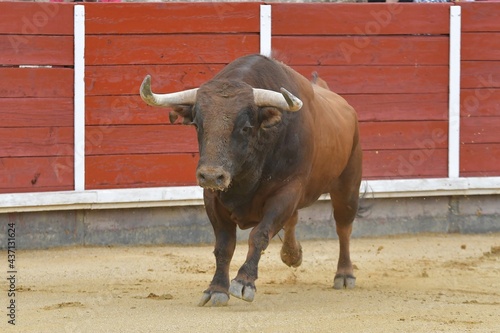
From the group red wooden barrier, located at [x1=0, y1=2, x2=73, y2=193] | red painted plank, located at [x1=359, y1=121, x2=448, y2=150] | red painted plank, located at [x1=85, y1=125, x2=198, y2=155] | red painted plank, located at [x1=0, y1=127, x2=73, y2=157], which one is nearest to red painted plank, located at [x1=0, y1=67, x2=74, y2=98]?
red wooden barrier, located at [x1=0, y1=2, x2=73, y2=193]

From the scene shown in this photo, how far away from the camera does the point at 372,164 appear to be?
10055 millimetres

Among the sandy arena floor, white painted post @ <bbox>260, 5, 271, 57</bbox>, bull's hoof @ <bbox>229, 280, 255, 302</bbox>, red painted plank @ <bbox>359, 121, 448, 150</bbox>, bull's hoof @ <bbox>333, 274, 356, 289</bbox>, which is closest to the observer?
the sandy arena floor

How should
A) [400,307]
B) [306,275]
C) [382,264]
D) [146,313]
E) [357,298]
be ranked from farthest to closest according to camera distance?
[382,264] → [306,275] → [357,298] → [400,307] → [146,313]

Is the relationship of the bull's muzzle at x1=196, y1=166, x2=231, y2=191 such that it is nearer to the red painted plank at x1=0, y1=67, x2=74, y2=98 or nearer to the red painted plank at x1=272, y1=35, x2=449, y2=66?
the red painted plank at x1=0, y1=67, x2=74, y2=98

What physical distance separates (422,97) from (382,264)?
195 cm

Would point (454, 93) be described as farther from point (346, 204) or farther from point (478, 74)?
point (346, 204)

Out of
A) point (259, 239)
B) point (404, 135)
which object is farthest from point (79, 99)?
point (259, 239)

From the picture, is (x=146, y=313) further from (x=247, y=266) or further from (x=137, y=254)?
(x=137, y=254)

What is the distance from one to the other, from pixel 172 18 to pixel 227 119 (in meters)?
3.41

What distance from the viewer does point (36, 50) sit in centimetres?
907

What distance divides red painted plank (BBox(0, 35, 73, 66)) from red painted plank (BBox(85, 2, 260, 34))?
10.4 inches

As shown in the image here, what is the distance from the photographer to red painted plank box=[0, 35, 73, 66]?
353 inches

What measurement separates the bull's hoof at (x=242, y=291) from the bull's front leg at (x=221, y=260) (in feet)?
1.02

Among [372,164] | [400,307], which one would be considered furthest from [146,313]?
[372,164]
